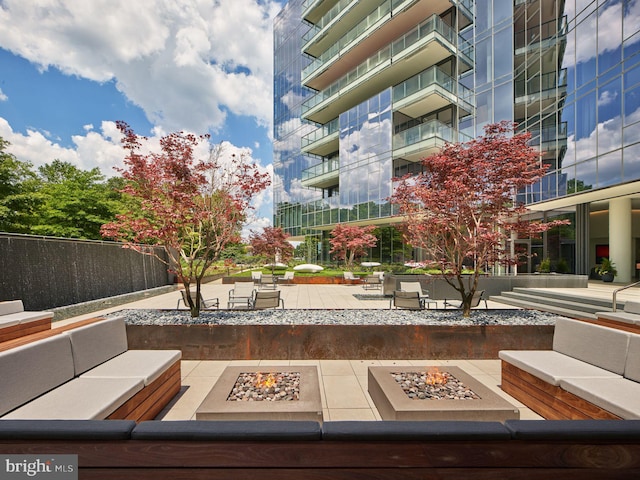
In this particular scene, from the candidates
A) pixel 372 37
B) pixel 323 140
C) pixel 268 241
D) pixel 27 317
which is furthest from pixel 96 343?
pixel 323 140

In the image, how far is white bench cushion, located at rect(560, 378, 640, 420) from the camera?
2727mm

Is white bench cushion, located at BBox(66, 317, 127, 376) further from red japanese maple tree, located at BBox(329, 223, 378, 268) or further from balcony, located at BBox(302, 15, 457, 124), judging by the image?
balcony, located at BBox(302, 15, 457, 124)

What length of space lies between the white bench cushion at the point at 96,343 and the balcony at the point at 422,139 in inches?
752

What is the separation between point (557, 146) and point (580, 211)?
4581 millimetres

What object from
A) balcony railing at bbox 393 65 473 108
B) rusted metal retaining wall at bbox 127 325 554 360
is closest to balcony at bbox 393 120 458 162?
balcony railing at bbox 393 65 473 108

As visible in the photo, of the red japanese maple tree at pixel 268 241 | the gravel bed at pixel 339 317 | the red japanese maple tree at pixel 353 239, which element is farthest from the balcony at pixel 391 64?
the gravel bed at pixel 339 317

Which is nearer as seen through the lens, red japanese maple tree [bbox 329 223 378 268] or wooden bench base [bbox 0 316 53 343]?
wooden bench base [bbox 0 316 53 343]

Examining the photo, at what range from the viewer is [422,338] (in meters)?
5.54

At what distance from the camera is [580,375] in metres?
3.44

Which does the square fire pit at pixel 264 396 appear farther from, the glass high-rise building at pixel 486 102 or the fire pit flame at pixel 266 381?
the glass high-rise building at pixel 486 102

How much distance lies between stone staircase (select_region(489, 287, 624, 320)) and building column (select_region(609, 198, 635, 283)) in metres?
6.09

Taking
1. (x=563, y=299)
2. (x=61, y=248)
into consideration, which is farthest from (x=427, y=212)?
(x=61, y=248)

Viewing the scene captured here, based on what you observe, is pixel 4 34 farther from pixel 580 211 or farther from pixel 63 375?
pixel 580 211

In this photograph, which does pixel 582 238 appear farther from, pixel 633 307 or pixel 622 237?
pixel 633 307
